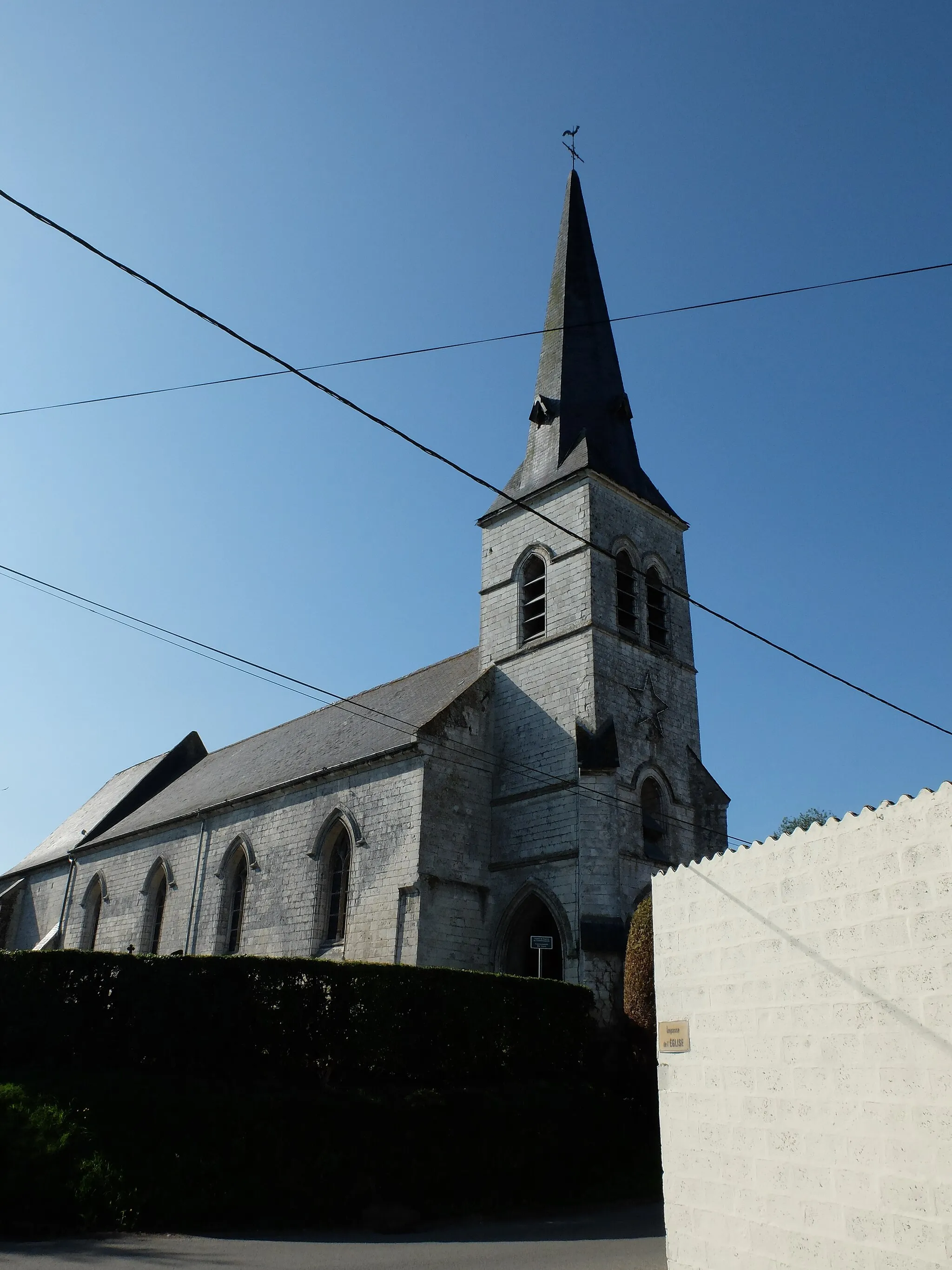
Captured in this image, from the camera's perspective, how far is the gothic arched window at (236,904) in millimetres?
22953

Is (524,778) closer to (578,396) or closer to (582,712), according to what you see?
(582,712)

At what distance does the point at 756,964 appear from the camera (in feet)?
24.8

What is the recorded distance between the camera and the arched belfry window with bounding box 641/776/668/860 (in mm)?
18875

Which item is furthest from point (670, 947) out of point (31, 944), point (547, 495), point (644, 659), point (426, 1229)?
point (31, 944)

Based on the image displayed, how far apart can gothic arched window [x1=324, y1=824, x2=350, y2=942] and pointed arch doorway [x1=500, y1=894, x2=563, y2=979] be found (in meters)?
3.64

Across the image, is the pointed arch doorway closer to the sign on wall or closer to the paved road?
the paved road

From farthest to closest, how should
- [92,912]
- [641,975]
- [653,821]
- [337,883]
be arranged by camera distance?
[92,912]
[337,883]
[653,821]
[641,975]

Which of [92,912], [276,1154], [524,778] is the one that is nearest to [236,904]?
[92,912]

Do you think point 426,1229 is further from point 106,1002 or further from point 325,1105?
point 106,1002

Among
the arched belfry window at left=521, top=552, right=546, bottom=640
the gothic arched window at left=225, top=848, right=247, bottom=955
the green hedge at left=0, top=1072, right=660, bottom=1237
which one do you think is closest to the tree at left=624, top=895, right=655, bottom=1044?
the green hedge at left=0, top=1072, right=660, bottom=1237

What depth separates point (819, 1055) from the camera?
681cm

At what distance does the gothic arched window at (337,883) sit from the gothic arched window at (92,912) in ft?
39.2

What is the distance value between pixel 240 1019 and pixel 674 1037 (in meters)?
6.15

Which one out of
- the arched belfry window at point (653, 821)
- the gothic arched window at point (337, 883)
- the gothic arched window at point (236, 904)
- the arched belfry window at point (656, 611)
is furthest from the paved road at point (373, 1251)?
the gothic arched window at point (236, 904)
